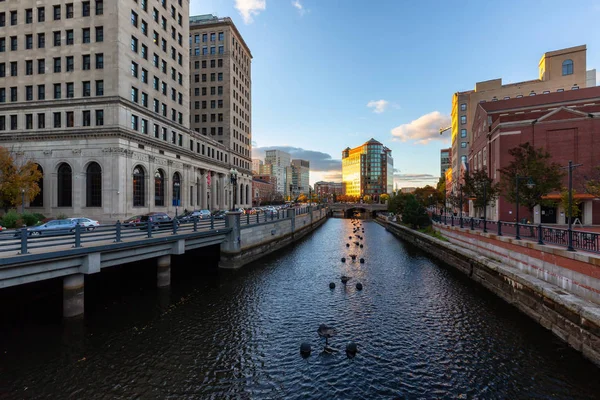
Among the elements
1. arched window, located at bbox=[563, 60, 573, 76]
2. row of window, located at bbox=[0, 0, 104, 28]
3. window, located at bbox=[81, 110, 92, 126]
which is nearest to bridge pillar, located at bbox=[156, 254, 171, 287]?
window, located at bbox=[81, 110, 92, 126]

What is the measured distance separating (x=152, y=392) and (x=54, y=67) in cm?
4938

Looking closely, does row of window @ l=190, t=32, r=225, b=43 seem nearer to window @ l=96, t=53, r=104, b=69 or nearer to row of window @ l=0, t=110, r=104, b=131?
window @ l=96, t=53, r=104, b=69

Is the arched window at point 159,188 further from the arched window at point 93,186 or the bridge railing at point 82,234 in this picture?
the bridge railing at point 82,234

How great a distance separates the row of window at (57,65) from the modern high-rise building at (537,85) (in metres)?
67.9

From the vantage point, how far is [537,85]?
6750 cm

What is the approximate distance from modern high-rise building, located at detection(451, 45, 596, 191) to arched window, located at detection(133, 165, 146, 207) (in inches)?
2571

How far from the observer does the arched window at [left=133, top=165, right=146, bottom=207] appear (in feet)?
139

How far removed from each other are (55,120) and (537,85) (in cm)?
9377

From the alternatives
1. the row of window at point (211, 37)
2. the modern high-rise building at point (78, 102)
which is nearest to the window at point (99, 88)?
the modern high-rise building at point (78, 102)

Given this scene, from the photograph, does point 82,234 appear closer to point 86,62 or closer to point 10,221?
point 10,221

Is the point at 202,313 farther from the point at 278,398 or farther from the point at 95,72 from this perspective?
the point at 95,72

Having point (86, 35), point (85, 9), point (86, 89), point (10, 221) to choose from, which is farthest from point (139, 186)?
point (85, 9)

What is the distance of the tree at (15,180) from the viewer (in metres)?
34.7

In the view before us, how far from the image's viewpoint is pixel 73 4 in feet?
131
